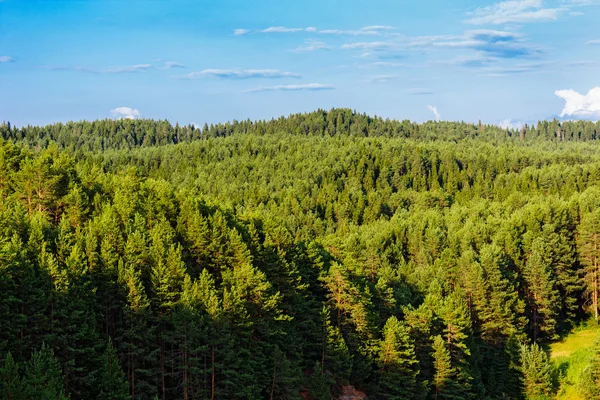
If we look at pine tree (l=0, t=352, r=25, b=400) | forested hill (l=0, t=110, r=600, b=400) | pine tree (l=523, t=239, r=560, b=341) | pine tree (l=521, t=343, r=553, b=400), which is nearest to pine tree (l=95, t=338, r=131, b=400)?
forested hill (l=0, t=110, r=600, b=400)

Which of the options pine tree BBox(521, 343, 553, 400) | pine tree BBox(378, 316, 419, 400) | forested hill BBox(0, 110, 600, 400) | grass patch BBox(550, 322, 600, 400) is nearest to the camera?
forested hill BBox(0, 110, 600, 400)

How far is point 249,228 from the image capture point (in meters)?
66.4

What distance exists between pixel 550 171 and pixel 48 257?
159381mm

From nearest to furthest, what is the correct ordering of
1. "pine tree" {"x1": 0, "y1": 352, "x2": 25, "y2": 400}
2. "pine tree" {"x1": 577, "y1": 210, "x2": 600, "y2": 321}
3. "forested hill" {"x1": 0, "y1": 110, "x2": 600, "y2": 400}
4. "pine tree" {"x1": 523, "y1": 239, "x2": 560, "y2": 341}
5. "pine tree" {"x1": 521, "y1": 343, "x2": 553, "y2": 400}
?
"pine tree" {"x1": 0, "y1": 352, "x2": 25, "y2": 400} < "forested hill" {"x1": 0, "y1": 110, "x2": 600, "y2": 400} < "pine tree" {"x1": 521, "y1": 343, "x2": 553, "y2": 400} < "pine tree" {"x1": 523, "y1": 239, "x2": 560, "y2": 341} < "pine tree" {"x1": 577, "y1": 210, "x2": 600, "y2": 321}

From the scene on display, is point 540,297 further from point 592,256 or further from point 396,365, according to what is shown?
point 396,365

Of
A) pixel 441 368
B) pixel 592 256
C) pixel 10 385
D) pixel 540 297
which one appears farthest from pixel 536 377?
pixel 10 385

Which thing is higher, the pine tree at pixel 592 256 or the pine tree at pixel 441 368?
the pine tree at pixel 592 256

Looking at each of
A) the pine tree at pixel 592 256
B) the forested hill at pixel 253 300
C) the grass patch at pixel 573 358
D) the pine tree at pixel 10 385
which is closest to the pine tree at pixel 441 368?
the forested hill at pixel 253 300

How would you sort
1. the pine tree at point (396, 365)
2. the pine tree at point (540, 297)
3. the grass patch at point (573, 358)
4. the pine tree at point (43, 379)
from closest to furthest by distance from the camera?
the pine tree at point (43, 379) < the pine tree at point (396, 365) < the grass patch at point (573, 358) < the pine tree at point (540, 297)

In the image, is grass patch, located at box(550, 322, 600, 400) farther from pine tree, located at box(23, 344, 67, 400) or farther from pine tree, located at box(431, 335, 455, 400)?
pine tree, located at box(23, 344, 67, 400)

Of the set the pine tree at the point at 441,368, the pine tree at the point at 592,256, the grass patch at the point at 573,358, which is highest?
the pine tree at the point at 592,256

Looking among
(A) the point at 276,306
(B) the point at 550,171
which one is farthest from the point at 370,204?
(A) the point at 276,306

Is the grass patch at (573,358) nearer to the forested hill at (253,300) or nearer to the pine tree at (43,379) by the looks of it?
the forested hill at (253,300)

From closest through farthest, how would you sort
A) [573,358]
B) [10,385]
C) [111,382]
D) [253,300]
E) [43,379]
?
[10,385], [43,379], [111,382], [253,300], [573,358]
